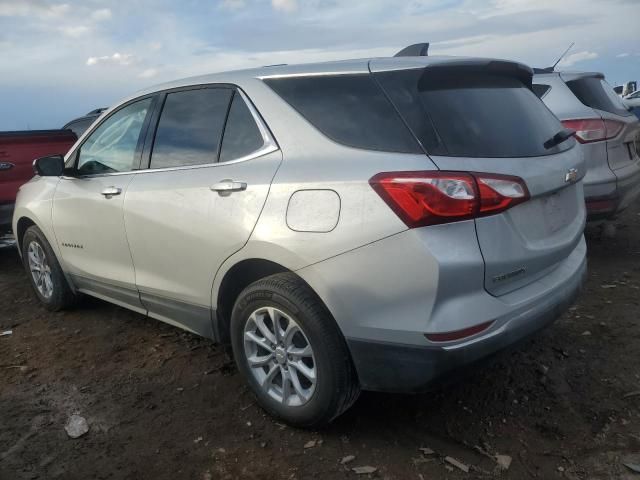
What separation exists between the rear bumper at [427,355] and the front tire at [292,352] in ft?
0.38

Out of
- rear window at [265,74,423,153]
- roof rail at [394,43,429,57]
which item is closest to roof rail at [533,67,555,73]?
roof rail at [394,43,429,57]

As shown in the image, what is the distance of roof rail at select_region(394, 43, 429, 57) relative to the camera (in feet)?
10.3

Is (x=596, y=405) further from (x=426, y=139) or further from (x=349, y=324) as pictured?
(x=426, y=139)

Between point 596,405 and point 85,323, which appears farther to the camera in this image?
point 85,323

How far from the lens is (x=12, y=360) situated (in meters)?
4.00

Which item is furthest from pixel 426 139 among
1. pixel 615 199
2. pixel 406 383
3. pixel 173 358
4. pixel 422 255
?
pixel 615 199

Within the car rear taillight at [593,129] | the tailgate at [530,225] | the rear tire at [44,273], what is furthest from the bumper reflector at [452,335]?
the rear tire at [44,273]

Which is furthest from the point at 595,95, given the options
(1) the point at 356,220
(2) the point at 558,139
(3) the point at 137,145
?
(3) the point at 137,145

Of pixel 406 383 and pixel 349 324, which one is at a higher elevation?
pixel 349 324

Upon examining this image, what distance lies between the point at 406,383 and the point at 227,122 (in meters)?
1.64

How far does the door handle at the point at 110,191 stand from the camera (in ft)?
12.1

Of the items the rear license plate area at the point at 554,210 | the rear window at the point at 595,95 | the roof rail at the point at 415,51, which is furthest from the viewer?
the rear window at the point at 595,95

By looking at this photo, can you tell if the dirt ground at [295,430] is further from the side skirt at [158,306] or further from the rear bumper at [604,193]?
the rear bumper at [604,193]

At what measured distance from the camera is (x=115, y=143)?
399 cm
